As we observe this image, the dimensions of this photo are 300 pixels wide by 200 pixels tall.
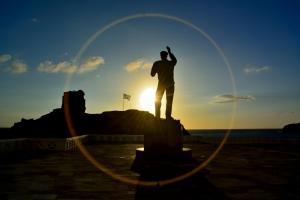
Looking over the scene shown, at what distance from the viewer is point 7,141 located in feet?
59.4

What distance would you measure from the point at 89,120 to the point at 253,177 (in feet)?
405

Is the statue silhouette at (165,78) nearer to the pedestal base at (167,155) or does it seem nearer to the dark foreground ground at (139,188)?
the pedestal base at (167,155)

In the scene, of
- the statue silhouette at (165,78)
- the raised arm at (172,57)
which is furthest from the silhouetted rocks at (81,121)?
the raised arm at (172,57)

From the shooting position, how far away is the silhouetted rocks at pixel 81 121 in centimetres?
11862

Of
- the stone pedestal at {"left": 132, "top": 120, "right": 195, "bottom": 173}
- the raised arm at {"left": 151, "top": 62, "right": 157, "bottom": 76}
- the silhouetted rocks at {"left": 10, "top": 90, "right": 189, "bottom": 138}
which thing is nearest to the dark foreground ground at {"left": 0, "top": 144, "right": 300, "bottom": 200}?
the stone pedestal at {"left": 132, "top": 120, "right": 195, "bottom": 173}

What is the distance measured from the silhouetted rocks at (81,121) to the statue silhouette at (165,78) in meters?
99.3

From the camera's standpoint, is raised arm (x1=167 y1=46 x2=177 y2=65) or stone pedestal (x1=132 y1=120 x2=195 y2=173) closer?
stone pedestal (x1=132 y1=120 x2=195 y2=173)

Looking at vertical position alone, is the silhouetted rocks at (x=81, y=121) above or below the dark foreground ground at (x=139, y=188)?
above

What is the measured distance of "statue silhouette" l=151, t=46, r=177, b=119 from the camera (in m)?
13.2

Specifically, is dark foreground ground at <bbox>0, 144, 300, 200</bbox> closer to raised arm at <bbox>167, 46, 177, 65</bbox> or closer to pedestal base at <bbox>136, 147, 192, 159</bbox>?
pedestal base at <bbox>136, 147, 192, 159</bbox>

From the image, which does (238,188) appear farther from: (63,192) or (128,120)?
(128,120)

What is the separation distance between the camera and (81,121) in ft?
411

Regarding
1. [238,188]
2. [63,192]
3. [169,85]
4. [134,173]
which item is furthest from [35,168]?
[238,188]

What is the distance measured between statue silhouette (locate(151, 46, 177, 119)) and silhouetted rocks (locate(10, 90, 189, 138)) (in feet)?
326
